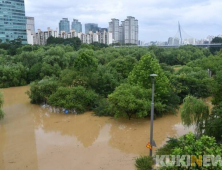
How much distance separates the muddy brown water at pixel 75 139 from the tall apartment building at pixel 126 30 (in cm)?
8223

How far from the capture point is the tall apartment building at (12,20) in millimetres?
63812

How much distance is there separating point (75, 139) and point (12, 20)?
2621 inches

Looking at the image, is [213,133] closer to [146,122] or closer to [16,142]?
[146,122]

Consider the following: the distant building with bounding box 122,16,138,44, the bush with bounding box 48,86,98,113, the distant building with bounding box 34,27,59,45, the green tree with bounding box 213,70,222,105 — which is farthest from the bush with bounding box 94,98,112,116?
the distant building with bounding box 122,16,138,44

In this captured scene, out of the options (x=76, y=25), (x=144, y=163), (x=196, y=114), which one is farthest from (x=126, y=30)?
(x=144, y=163)

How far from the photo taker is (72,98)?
15.4 m

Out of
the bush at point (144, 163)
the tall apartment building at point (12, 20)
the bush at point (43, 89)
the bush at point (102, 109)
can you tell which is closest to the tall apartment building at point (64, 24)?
the tall apartment building at point (12, 20)

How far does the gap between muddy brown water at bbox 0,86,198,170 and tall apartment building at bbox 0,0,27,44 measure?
58037 millimetres

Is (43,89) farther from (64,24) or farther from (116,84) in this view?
(64,24)

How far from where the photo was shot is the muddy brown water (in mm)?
9055

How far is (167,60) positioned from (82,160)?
1492 inches

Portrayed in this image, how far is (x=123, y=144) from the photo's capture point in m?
10.7

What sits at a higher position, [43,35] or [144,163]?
[43,35]

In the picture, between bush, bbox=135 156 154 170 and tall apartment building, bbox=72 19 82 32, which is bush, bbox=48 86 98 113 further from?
tall apartment building, bbox=72 19 82 32
